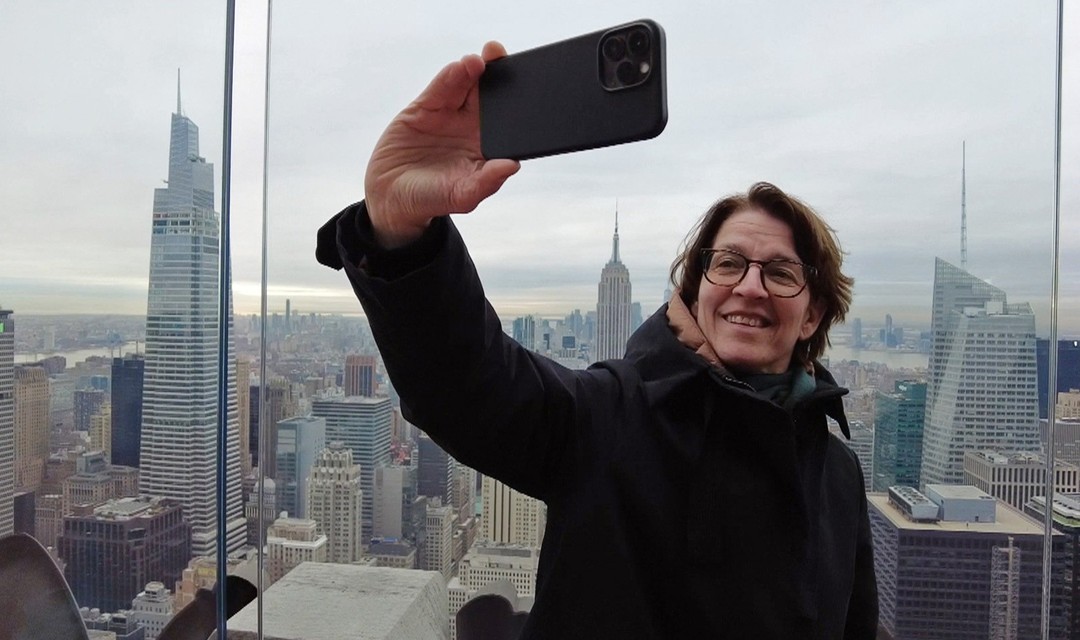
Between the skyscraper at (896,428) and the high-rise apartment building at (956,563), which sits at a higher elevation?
the skyscraper at (896,428)

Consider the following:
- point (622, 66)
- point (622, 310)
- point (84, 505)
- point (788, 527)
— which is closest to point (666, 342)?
point (788, 527)

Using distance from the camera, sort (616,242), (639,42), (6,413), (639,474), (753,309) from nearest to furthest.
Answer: (639,42) → (639,474) → (753,309) → (6,413) → (616,242)

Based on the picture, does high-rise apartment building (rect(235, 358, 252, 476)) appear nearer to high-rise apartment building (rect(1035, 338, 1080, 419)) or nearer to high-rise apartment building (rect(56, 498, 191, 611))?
high-rise apartment building (rect(56, 498, 191, 611))

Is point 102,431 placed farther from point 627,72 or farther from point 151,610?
point 627,72

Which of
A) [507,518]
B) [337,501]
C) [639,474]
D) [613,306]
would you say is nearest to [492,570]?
[507,518]

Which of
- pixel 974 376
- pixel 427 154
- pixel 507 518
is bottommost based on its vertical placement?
pixel 507 518

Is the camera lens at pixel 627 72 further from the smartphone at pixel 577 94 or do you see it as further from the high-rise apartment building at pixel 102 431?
the high-rise apartment building at pixel 102 431

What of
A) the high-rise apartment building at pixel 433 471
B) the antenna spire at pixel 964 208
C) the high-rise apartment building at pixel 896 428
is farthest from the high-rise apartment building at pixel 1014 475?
the high-rise apartment building at pixel 433 471

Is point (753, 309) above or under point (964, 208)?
under
